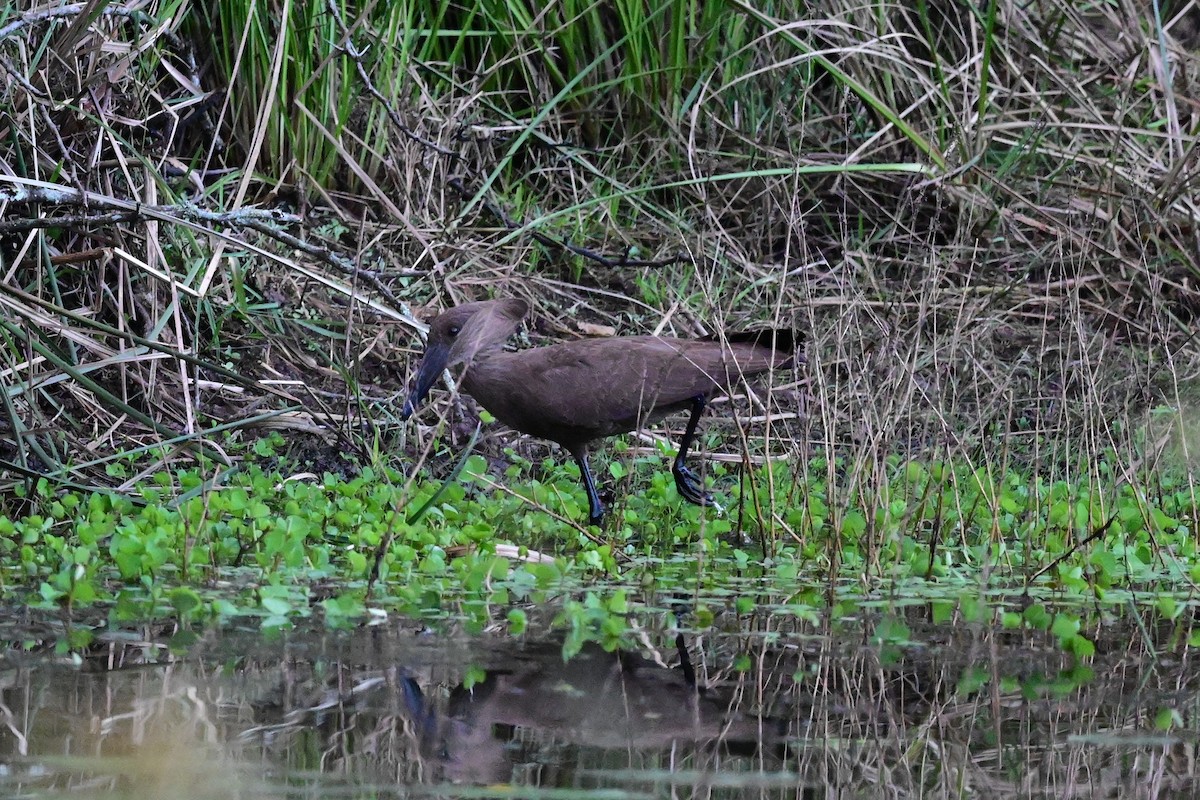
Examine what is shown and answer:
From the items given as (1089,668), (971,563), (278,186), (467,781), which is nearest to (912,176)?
(278,186)

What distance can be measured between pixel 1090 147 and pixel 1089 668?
512 centimetres

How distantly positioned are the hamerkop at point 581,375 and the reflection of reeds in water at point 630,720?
2306 mm

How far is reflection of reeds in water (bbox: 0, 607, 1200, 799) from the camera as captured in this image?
2.83 meters

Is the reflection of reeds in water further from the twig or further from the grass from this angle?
the twig

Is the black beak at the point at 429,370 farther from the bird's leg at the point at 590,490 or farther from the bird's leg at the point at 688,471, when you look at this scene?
the bird's leg at the point at 688,471

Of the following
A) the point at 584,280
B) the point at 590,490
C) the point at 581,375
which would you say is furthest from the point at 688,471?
the point at 584,280

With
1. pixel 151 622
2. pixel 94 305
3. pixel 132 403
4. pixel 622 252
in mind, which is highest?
pixel 622 252

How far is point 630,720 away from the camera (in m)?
3.28

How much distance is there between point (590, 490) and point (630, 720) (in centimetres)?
300

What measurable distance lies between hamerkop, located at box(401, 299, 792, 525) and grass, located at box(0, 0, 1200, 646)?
0.27m

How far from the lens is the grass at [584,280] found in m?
5.04

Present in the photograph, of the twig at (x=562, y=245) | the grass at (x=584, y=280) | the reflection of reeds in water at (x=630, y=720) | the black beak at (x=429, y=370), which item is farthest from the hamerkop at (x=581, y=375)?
the reflection of reeds in water at (x=630, y=720)

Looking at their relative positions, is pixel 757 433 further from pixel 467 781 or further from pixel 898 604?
pixel 467 781

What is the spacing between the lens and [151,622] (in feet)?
13.3
